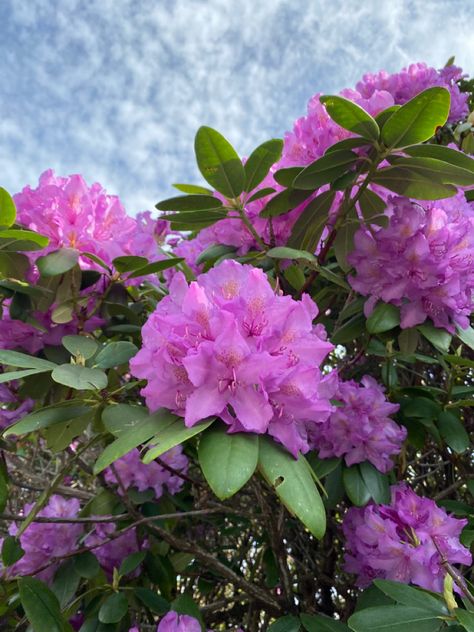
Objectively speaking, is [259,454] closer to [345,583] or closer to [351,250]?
[351,250]

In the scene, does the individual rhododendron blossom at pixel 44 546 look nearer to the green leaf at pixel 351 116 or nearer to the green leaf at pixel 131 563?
the green leaf at pixel 131 563

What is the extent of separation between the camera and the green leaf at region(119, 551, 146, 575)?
1.41 metres

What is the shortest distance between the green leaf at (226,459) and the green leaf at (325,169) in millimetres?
506

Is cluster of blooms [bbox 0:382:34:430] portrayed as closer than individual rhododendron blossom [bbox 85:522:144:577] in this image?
Yes

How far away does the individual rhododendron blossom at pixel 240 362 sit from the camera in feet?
2.25

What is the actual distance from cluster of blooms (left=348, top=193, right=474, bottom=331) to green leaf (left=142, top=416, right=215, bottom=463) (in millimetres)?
550

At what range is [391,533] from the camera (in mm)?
1119

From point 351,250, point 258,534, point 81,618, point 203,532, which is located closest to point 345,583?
point 258,534

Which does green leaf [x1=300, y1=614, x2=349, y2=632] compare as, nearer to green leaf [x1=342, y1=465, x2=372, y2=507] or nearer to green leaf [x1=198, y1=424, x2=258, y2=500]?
green leaf [x1=342, y1=465, x2=372, y2=507]

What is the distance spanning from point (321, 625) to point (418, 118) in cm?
96

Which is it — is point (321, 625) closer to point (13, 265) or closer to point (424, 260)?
point (424, 260)

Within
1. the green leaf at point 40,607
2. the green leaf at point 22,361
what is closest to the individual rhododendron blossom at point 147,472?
the green leaf at point 40,607

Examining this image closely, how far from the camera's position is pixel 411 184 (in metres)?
1.03

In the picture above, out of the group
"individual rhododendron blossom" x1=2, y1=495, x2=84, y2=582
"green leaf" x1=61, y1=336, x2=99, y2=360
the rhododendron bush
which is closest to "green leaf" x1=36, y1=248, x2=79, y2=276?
the rhododendron bush
